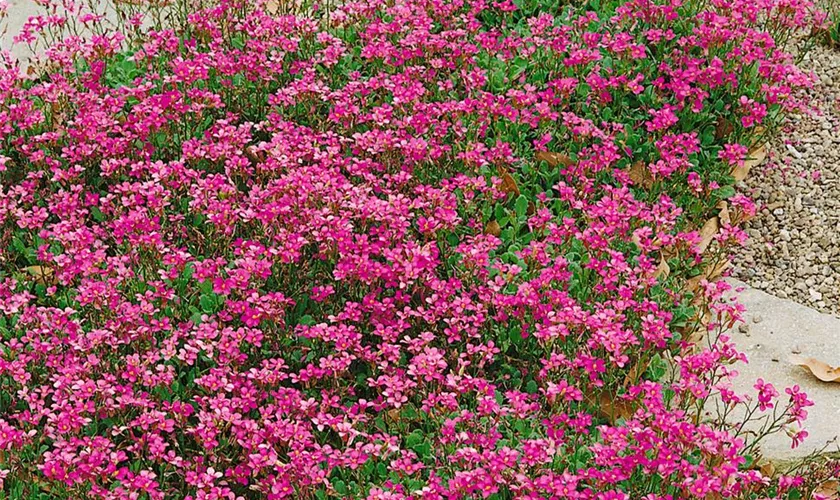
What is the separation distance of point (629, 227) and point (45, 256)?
238cm

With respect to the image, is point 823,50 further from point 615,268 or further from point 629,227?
point 615,268

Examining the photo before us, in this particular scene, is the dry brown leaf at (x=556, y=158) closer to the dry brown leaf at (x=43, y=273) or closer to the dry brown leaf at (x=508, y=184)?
the dry brown leaf at (x=508, y=184)

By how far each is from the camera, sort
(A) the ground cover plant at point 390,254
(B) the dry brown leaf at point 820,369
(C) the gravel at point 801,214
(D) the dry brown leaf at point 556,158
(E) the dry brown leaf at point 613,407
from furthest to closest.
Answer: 1. (D) the dry brown leaf at point 556,158
2. (C) the gravel at point 801,214
3. (B) the dry brown leaf at point 820,369
4. (E) the dry brown leaf at point 613,407
5. (A) the ground cover plant at point 390,254

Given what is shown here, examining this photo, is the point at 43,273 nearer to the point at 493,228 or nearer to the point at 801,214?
the point at 493,228

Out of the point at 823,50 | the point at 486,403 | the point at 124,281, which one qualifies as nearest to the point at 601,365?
the point at 486,403

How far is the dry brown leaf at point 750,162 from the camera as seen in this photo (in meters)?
5.01

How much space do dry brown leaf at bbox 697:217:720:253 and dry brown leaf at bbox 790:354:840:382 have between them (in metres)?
0.75

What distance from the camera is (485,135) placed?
4.86 metres

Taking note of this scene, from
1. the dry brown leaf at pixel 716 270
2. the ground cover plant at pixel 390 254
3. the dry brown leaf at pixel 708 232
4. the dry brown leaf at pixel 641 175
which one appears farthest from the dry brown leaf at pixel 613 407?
the dry brown leaf at pixel 641 175

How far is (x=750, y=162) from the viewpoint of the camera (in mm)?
5078

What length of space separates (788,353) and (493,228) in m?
1.30

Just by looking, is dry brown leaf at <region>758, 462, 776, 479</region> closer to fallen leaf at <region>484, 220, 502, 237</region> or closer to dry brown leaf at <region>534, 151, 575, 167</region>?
fallen leaf at <region>484, 220, 502, 237</region>

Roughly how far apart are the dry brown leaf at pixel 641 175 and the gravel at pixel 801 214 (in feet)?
1.70

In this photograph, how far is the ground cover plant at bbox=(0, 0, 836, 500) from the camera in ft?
11.4
